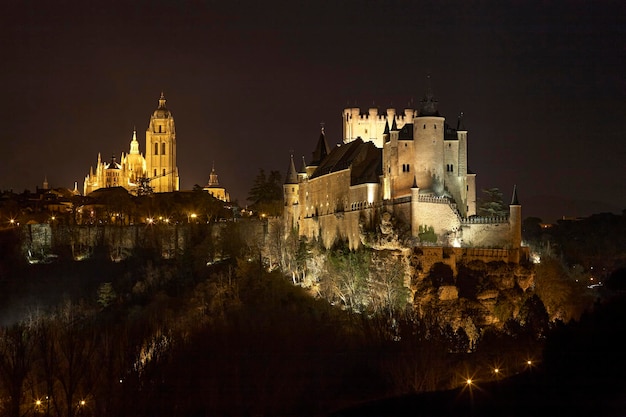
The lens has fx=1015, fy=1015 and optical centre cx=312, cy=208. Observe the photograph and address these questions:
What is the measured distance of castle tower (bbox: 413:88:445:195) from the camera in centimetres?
7300

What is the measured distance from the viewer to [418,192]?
71250 mm

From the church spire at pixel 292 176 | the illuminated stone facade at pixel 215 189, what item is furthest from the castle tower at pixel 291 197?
the illuminated stone facade at pixel 215 189

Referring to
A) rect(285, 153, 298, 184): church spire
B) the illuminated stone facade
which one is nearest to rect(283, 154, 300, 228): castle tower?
rect(285, 153, 298, 184): church spire

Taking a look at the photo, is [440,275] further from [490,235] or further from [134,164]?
[134,164]

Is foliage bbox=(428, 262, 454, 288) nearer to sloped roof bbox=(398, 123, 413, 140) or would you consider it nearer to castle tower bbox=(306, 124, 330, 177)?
sloped roof bbox=(398, 123, 413, 140)

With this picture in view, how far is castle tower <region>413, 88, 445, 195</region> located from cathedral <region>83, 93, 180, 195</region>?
3614 inches

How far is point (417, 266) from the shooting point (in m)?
70.1

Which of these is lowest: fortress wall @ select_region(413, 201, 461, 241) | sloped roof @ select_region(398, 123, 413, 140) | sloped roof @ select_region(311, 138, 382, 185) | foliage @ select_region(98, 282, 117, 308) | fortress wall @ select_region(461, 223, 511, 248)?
foliage @ select_region(98, 282, 117, 308)

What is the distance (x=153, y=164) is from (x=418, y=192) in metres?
97.9

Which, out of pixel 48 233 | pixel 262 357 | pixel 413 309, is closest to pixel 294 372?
pixel 262 357

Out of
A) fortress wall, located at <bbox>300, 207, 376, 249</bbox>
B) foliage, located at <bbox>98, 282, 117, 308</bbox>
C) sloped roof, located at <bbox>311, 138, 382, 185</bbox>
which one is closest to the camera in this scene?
fortress wall, located at <bbox>300, 207, 376, 249</bbox>

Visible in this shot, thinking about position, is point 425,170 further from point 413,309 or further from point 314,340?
point 314,340

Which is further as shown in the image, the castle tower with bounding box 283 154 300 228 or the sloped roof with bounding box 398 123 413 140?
the castle tower with bounding box 283 154 300 228

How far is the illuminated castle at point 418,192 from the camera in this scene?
7025cm
